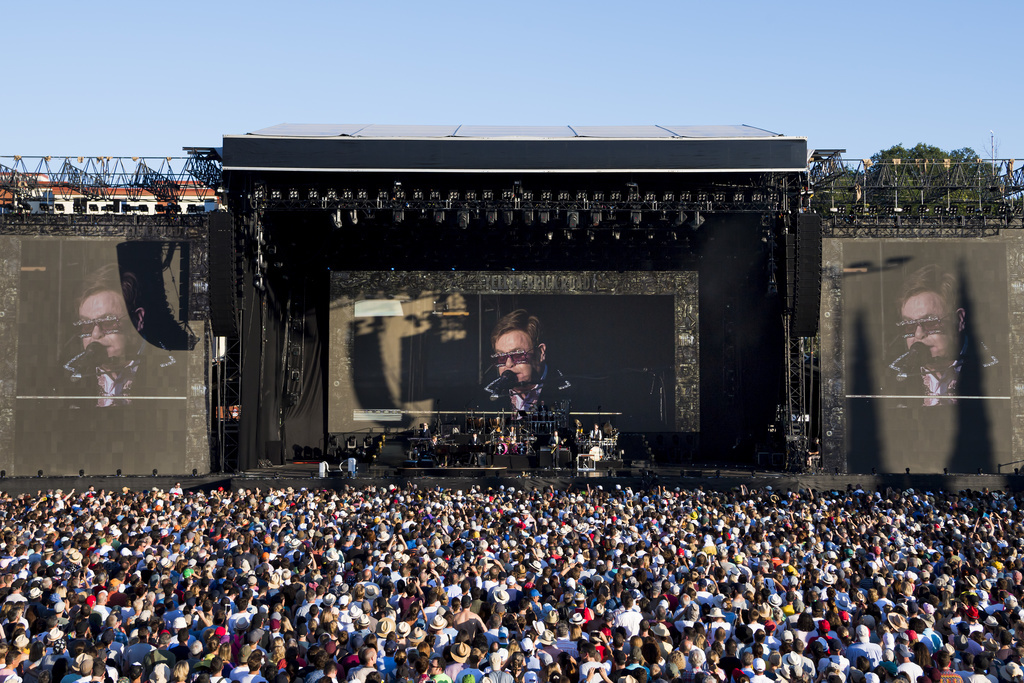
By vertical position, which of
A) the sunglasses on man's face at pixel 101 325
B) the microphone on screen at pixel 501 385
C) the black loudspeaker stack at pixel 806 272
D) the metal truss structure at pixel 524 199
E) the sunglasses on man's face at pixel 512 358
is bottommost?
the microphone on screen at pixel 501 385

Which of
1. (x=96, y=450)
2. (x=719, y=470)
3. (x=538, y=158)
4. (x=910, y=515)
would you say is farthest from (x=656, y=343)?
(x=96, y=450)

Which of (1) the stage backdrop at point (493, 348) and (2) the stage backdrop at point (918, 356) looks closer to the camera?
(2) the stage backdrop at point (918, 356)

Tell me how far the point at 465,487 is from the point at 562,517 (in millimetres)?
7528

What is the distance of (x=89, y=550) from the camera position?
1188 centimetres

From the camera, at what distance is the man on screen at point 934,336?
25484mm

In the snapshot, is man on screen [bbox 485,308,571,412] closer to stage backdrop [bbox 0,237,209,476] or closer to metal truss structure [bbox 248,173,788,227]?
metal truss structure [bbox 248,173,788,227]

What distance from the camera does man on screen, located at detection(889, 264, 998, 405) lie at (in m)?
25.5

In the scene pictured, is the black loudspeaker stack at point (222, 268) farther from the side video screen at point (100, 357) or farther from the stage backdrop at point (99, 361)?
the side video screen at point (100, 357)

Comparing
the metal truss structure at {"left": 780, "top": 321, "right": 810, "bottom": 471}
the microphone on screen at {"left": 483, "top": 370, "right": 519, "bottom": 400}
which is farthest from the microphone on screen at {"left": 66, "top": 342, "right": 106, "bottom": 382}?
the metal truss structure at {"left": 780, "top": 321, "right": 810, "bottom": 471}

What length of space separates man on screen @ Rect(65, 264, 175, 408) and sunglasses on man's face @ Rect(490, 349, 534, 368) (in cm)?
964

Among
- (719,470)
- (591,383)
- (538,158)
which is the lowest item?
(719,470)

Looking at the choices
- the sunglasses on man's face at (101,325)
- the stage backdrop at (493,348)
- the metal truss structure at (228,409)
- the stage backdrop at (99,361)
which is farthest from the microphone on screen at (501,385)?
the sunglasses on man's face at (101,325)

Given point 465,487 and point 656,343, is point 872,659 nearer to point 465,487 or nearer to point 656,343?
point 465,487

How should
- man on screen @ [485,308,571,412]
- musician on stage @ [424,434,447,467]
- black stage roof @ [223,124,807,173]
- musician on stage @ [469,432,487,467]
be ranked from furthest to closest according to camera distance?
1. man on screen @ [485,308,571,412]
2. musician on stage @ [424,434,447,467]
3. musician on stage @ [469,432,487,467]
4. black stage roof @ [223,124,807,173]
